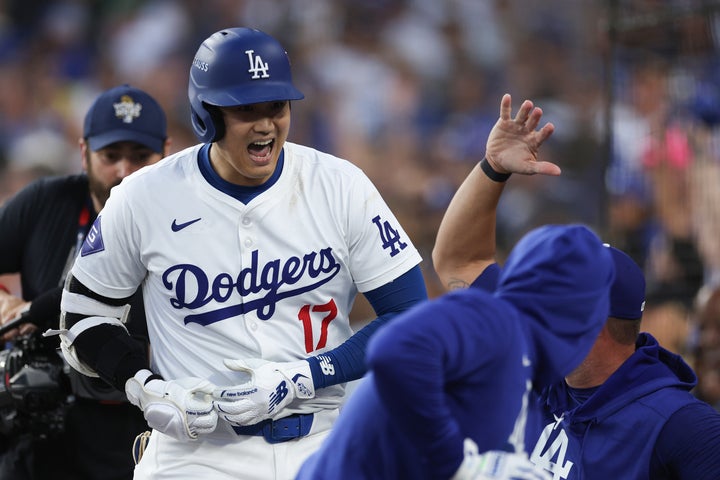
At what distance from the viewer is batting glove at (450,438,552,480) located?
258 cm

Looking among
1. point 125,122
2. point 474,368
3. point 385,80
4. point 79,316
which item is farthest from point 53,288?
point 385,80

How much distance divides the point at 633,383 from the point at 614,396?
0.08 meters

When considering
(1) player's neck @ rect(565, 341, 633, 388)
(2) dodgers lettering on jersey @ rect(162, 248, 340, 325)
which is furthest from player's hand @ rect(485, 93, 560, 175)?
(2) dodgers lettering on jersey @ rect(162, 248, 340, 325)

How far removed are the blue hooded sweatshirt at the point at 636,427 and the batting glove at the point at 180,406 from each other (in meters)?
1.10

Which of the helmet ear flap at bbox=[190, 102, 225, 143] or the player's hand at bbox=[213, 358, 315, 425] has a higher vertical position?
the helmet ear flap at bbox=[190, 102, 225, 143]

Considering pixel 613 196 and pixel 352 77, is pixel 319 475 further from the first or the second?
pixel 352 77

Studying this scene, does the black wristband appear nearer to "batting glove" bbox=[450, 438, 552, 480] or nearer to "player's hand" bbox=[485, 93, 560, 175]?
"player's hand" bbox=[485, 93, 560, 175]

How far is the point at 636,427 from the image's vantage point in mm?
3686

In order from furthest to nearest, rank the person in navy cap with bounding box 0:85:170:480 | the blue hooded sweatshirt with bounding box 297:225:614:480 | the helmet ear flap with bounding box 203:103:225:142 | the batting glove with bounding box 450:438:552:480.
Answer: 1. the person in navy cap with bounding box 0:85:170:480
2. the helmet ear flap with bounding box 203:103:225:142
3. the batting glove with bounding box 450:438:552:480
4. the blue hooded sweatshirt with bounding box 297:225:614:480

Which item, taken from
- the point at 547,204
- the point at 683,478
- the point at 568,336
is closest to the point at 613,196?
the point at 547,204

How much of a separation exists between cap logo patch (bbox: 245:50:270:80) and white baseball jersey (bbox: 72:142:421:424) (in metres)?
0.38

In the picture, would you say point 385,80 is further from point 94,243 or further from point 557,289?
point 557,289

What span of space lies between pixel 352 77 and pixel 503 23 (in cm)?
215

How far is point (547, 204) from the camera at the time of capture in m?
11.2
